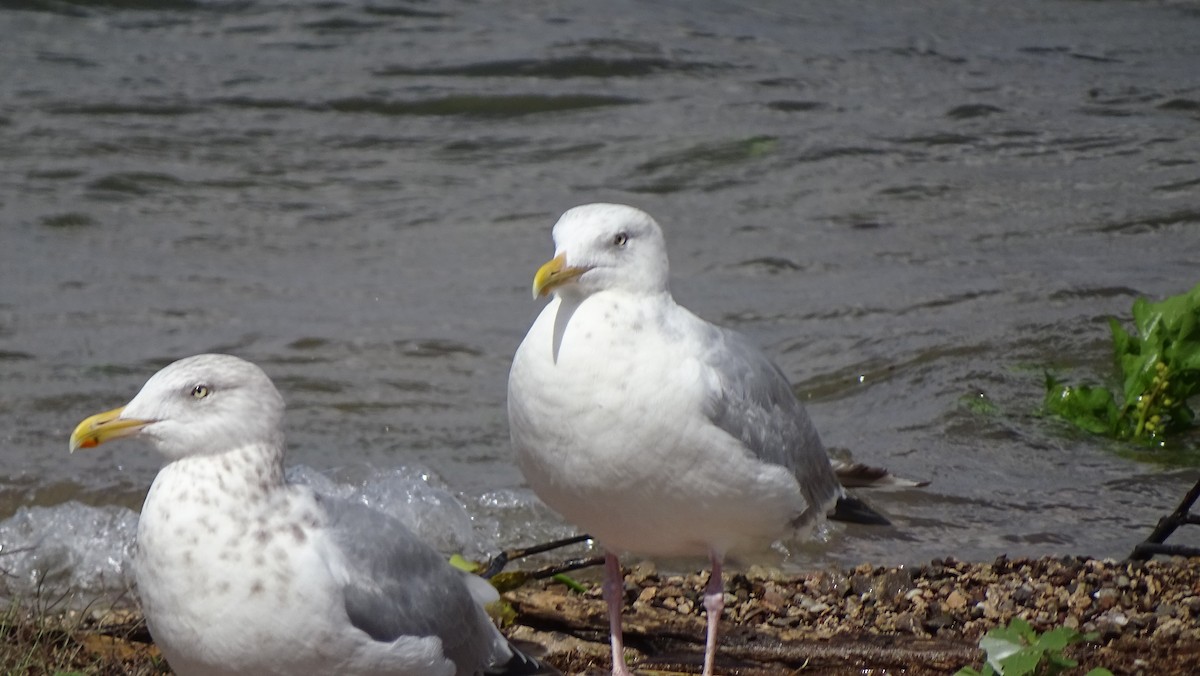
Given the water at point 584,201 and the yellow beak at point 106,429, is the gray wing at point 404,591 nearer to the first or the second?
the yellow beak at point 106,429

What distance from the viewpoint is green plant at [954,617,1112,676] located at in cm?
368

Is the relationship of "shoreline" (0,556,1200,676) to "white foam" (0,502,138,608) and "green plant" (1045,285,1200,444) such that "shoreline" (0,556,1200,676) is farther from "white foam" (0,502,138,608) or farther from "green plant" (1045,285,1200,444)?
"green plant" (1045,285,1200,444)

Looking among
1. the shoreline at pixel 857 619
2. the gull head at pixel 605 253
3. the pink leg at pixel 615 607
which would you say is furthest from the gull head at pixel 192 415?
the pink leg at pixel 615 607

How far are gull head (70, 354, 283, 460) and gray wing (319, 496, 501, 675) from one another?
28cm

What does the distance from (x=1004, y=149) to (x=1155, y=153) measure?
3.75 feet

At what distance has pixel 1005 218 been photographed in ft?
35.1

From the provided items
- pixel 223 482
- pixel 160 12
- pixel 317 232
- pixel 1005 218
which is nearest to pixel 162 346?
pixel 317 232

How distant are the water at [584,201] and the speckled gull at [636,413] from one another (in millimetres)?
1452

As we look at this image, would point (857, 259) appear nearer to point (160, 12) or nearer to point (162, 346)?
point (162, 346)

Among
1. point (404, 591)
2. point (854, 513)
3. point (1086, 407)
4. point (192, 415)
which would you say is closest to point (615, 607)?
point (404, 591)

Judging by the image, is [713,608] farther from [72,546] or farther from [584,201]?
[584,201]

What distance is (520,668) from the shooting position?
401 cm

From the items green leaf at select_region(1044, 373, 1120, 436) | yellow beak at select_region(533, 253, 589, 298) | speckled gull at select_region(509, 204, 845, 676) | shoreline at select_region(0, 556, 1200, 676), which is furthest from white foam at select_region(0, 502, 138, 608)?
green leaf at select_region(1044, 373, 1120, 436)

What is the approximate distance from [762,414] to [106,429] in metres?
1.88
